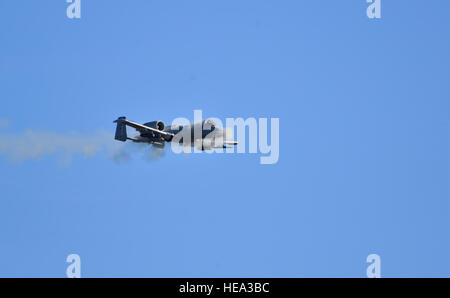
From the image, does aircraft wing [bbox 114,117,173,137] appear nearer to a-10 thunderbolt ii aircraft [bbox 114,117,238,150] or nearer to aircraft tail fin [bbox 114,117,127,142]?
a-10 thunderbolt ii aircraft [bbox 114,117,238,150]

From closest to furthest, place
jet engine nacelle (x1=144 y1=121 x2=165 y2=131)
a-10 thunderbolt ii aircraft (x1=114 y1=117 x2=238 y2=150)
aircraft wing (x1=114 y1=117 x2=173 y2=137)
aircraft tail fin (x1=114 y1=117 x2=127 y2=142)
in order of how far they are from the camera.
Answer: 1. aircraft wing (x1=114 y1=117 x2=173 y2=137)
2. a-10 thunderbolt ii aircraft (x1=114 y1=117 x2=238 y2=150)
3. aircraft tail fin (x1=114 y1=117 x2=127 y2=142)
4. jet engine nacelle (x1=144 y1=121 x2=165 y2=131)

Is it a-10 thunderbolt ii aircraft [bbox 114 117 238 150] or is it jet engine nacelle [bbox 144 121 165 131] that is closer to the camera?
a-10 thunderbolt ii aircraft [bbox 114 117 238 150]

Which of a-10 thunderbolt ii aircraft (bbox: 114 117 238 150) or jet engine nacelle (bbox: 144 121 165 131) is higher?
jet engine nacelle (bbox: 144 121 165 131)

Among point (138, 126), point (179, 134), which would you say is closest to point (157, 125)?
point (138, 126)

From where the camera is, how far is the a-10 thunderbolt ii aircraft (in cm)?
6925

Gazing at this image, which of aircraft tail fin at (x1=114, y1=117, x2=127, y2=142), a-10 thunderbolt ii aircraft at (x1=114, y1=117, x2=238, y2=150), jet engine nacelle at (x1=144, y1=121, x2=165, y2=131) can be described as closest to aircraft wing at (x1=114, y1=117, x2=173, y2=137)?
a-10 thunderbolt ii aircraft at (x1=114, y1=117, x2=238, y2=150)
